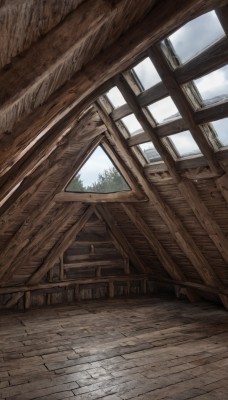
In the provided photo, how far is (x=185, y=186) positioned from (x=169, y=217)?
3.22 ft

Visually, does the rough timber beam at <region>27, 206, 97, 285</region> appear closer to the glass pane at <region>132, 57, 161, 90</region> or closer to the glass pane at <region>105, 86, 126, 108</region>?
the glass pane at <region>105, 86, 126, 108</region>

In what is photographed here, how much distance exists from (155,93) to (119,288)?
5464 millimetres

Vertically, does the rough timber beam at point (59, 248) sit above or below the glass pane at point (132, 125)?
below

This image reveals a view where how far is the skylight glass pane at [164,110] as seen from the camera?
13.0ft

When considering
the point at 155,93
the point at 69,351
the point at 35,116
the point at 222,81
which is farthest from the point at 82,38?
the point at 69,351

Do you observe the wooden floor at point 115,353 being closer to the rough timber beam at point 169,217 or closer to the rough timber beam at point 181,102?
the rough timber beam at point 169,217

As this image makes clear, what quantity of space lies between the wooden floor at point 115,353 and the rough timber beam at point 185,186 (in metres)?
1.57

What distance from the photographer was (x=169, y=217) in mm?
5535

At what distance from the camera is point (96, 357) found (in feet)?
13.1

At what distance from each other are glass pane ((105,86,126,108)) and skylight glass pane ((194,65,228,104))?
130 cm

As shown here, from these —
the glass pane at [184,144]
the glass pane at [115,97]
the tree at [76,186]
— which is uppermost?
the glass pane at [115,97]

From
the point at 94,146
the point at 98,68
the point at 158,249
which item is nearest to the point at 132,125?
the point at 94,146

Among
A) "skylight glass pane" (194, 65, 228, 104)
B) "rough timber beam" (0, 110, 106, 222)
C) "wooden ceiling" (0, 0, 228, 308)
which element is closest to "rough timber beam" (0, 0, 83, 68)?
"wooden ceiling" (0, 0, 228, 308)

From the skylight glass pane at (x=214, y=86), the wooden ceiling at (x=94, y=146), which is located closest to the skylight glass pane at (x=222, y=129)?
the wooden ceiling at (x=94, y=146)
